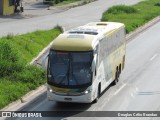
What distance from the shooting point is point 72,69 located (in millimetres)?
21031

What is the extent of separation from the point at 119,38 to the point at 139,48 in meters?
11.6

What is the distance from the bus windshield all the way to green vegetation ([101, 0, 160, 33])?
23.7 m

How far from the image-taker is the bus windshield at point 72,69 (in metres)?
21.0

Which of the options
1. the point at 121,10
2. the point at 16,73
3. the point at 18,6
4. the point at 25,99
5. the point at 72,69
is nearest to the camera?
the point at 72,69

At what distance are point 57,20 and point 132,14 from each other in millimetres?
8880

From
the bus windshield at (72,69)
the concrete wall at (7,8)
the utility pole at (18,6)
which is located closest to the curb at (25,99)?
the bus windshield at (72,69)

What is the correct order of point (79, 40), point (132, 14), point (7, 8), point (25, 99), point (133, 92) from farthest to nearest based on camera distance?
point (7, 8) → point (132, 14) → point (133, 92) → point (25, 99) → point (79, 40)

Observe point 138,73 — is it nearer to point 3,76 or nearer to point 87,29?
point 87,29

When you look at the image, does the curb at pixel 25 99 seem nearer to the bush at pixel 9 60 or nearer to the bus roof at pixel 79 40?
the bush at pixel 9 60

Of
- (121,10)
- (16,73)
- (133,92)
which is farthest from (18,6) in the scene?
(133,92)

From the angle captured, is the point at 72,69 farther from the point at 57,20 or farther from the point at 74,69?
the point at 57,20

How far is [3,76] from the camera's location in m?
25.1

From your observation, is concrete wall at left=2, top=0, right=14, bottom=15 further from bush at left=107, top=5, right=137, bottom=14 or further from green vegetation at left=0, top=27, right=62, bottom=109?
green vegetation at left=0, top=27, right=62, bottom=109

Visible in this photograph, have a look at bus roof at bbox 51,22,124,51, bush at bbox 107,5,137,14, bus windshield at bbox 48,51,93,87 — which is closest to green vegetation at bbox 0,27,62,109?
bus windshield at bbox 48,51,93,87
